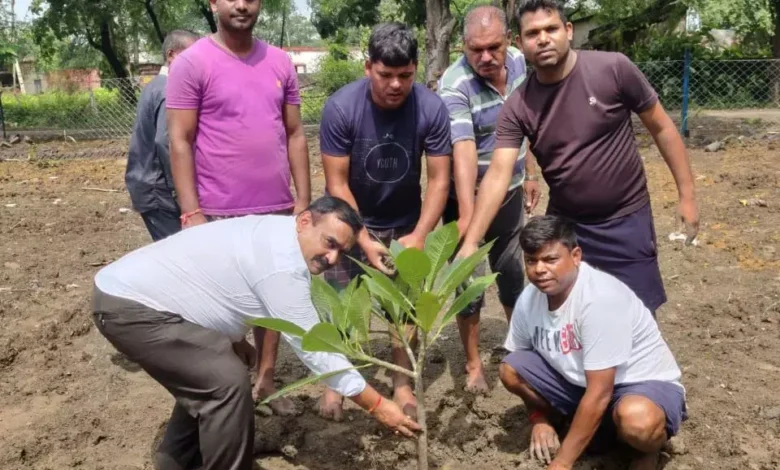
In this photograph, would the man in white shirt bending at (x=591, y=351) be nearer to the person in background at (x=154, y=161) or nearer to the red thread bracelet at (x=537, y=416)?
the red thread bracelet at (x=537, y=416)

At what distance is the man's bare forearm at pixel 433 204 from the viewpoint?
10.4ft

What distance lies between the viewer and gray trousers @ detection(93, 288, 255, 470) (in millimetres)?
2525

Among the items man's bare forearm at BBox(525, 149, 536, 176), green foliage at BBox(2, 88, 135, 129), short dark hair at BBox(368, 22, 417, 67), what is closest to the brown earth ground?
man's bare forearm at BBox(525, 149, 536, 176)

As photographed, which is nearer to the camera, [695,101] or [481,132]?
[481,132]

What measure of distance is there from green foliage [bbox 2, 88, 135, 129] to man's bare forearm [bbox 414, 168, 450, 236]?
40.8 ft

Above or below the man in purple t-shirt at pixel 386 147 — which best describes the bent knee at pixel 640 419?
below

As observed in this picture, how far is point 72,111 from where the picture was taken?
17094 mm

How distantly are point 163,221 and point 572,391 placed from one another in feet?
7.33

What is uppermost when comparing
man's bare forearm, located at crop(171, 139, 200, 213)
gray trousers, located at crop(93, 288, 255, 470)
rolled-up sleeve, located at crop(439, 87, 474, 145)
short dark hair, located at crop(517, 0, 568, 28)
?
short dark hair, located at crop(517, 0, 568, 28)

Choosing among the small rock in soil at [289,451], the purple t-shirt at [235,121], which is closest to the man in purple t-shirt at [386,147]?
the purple t-shirt at [235,121]

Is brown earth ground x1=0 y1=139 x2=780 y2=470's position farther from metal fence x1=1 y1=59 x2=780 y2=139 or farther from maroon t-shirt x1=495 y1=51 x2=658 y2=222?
metal fence x1=1 y1=59 x2=780 y2=139

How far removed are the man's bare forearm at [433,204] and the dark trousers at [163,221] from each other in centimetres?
142

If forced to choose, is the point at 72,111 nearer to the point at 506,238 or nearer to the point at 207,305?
the point at 506,238

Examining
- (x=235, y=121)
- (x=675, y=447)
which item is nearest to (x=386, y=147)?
(x=235, y=121)
